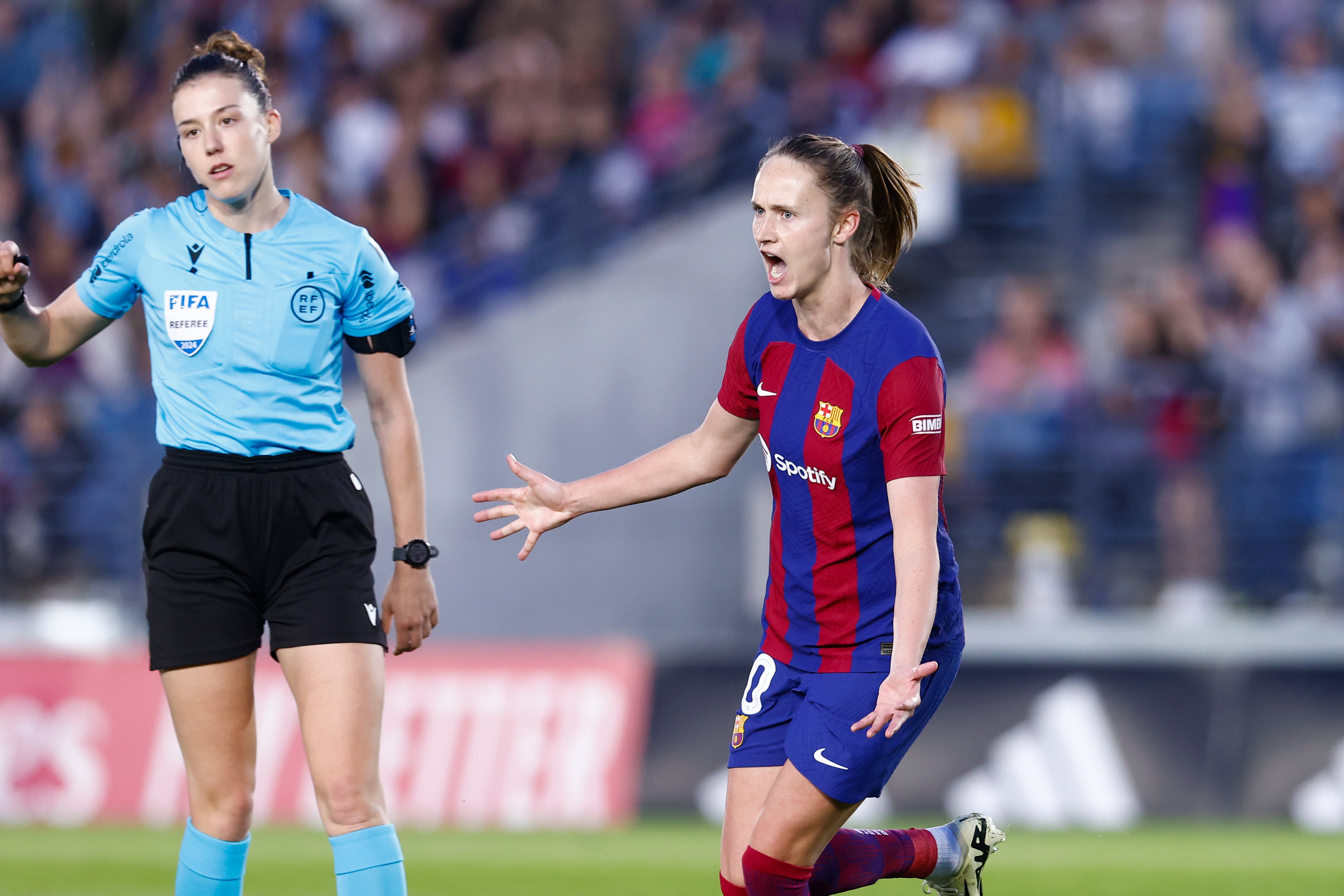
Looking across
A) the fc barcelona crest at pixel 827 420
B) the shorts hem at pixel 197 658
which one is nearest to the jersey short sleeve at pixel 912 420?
the fc barcelona crest at pixel 827 420

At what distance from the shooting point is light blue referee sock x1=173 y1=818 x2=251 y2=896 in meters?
4.65

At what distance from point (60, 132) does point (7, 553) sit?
4.24 m

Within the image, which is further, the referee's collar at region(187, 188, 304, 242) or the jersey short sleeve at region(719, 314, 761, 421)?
the jersey short sleeve at region(719, 314, 761, 421)

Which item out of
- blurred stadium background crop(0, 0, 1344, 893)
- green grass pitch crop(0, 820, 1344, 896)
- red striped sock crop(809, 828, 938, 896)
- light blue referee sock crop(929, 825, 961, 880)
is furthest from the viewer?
blurred stadium background crop(0, 0, 1344, 893)

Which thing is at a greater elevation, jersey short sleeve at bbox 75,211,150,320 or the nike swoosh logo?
jersey short sleeve at bbox 75,211,150,320

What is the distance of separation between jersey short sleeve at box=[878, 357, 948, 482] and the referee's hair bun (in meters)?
1.94

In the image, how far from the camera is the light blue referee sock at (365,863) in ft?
14.8

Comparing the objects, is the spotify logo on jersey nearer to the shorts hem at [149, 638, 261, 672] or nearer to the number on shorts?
the shorts hem at [149, 638, 261, 672]

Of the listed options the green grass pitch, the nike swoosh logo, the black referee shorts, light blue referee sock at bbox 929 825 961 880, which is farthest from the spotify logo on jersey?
the green grass pitch

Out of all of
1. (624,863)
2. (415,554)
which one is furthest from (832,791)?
(624,863)

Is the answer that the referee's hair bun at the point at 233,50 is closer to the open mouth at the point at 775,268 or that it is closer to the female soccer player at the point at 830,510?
the female soccer player at the point at 830,510

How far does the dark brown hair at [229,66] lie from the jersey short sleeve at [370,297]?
1.57 feet

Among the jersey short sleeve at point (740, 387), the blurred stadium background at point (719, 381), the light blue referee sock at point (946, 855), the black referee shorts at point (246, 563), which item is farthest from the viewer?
the blurred stadium background at point (719, 381)

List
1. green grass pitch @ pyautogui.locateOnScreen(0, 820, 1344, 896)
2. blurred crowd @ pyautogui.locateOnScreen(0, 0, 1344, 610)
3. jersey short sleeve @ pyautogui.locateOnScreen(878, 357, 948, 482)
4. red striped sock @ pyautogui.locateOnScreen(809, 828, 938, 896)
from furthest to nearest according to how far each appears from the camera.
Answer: blurred crowd @ pyautogui.locateOnScreen(0, 0, 1344, 610) < green grass pitch @ pyautogui.locateOnScreen(0, 820, 1344, 896) < red striped sock @ pyautogui.locateOnScreen(809, 828, 938, 896) < jersey short sleeve @ pyautogui.locateOnScreen(878, 357, 948, 482)
